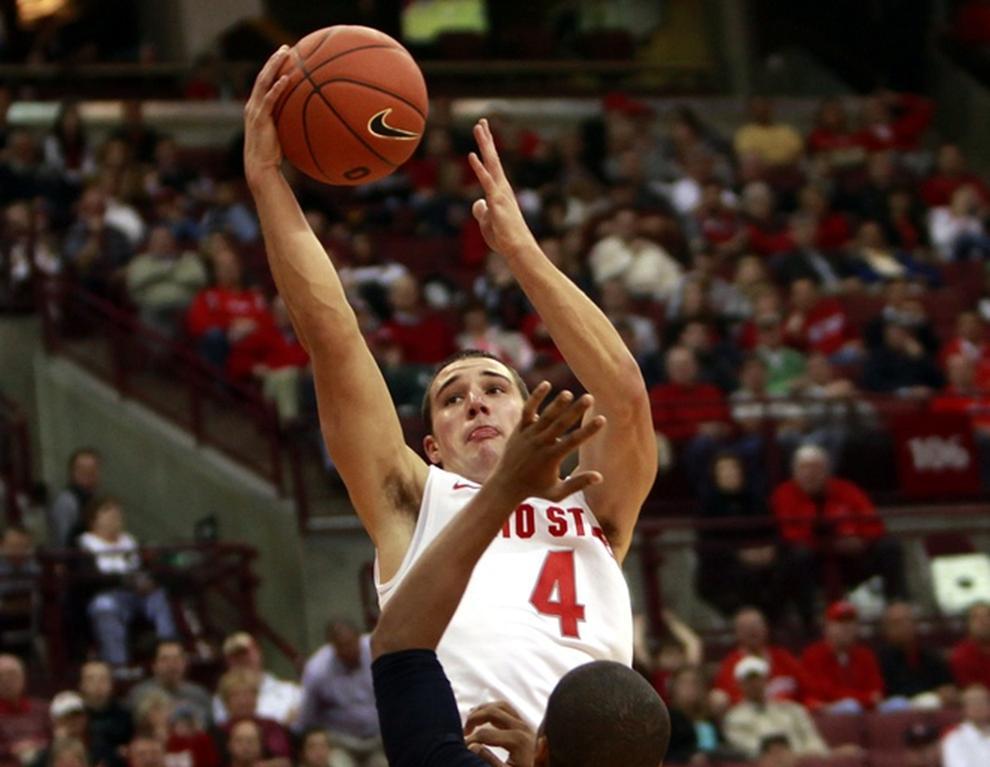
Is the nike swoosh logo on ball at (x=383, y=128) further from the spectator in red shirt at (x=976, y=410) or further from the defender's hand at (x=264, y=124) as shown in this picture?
the spectator in red shirt at (x=976, y=410)

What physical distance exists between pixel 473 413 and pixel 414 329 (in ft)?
30.7

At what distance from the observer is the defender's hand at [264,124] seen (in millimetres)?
5391

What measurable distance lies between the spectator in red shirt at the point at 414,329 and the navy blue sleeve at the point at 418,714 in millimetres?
10876

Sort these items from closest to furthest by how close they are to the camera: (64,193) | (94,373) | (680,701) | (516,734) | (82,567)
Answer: (516,734) < (680,701) < (82,567) < (94,373) < (64,193)

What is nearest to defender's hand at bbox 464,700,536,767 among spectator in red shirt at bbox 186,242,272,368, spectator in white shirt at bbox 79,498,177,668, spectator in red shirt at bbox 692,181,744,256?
spectator in white shirt at bbox 79,498,177,668

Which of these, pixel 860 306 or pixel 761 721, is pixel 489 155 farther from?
pixel 860 306

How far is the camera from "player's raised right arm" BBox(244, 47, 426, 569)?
17.2 feet

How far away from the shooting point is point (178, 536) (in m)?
14.8

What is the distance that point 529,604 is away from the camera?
5086mm

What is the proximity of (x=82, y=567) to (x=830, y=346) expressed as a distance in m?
5.96

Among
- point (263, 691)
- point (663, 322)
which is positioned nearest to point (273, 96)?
point (263, 691)

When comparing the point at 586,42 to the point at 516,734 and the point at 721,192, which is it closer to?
the point at 721,192

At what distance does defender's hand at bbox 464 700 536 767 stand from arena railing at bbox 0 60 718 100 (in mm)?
16390

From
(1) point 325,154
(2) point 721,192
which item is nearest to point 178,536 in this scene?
(2) point 721,192
